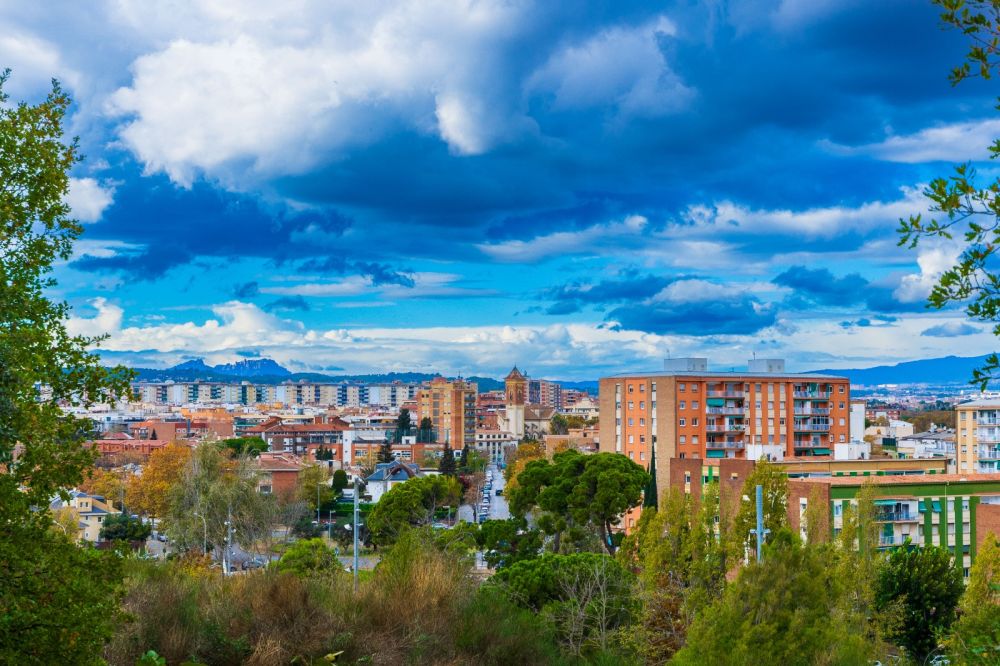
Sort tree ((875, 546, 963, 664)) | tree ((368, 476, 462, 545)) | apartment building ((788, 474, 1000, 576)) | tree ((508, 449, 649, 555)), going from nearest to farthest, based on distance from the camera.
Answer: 1. tree ((875, 546, 963, 664))
2. apartment building ((788, 474, 1000, 576))
3. tree ((508, 449, 649, 555))
4. tree ((368, 476, 462, 545))

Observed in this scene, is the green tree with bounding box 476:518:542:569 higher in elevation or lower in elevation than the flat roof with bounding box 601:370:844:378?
lower

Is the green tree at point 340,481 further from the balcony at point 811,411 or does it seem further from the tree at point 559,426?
the tree at point 559,426

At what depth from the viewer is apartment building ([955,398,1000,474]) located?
69312 mm

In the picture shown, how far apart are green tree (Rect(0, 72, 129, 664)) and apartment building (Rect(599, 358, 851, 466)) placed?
48.9m

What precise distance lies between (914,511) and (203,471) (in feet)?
94.3

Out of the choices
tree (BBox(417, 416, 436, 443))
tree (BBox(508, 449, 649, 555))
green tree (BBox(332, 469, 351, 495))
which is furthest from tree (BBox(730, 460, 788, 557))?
tree (BBox(417, 416, 436, 443))

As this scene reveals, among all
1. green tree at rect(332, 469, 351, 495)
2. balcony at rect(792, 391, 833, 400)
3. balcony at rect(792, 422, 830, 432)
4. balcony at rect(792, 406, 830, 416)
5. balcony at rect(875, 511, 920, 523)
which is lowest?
green tree at rect(332, 469, 351, 495)

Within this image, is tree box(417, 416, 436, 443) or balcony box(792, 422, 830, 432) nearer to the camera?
balcony box(792, 422, 830, 432)

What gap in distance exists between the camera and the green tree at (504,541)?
3359cm

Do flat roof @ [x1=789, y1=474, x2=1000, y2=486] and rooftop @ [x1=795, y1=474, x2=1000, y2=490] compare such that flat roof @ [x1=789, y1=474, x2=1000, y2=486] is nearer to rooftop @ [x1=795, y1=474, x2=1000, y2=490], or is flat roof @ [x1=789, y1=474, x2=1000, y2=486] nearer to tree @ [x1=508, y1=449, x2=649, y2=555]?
rooftop @ [x1=795, y1=474, x2=1000, y2=490]

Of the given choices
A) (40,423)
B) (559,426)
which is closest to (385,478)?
(559,426)

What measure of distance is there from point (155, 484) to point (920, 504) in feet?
132

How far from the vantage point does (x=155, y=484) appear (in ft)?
183

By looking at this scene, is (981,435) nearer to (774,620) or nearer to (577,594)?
(577,594)
